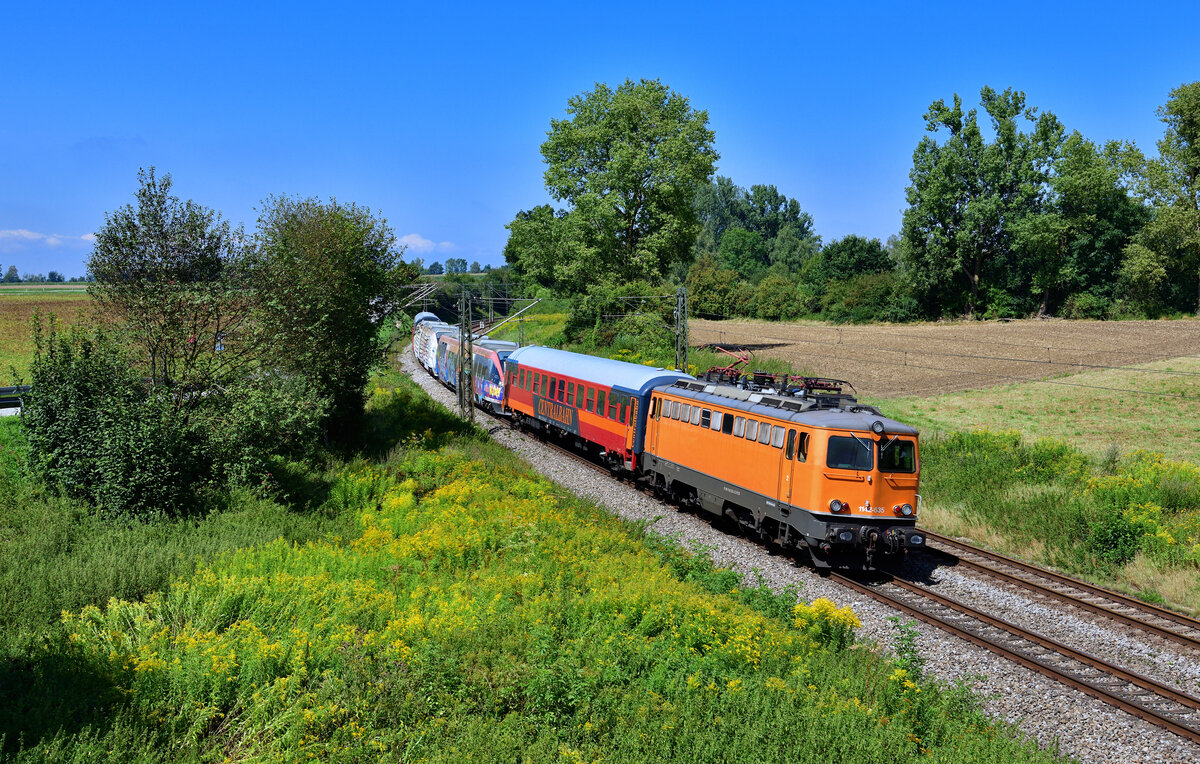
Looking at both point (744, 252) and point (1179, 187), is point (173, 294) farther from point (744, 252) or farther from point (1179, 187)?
point (744, 252)

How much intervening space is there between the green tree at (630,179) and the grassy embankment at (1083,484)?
62.7 ft

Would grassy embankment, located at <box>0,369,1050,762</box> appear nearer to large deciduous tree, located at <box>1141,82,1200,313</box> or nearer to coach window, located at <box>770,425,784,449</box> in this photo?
coach window, located at <box>770,425,784,449</box>

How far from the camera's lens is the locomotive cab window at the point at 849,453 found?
14.0 metres

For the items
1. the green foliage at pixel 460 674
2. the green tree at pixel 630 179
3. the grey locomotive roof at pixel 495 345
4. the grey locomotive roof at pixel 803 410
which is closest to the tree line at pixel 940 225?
the green tree at pixel 630 179

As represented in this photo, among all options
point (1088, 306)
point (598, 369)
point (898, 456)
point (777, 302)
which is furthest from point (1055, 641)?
point (777, 302)

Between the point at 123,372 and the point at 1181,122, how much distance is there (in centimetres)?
6517

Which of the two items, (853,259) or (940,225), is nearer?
(940,225)

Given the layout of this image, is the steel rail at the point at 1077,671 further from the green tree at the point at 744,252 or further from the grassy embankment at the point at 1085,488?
the green tree at the point at 744,252

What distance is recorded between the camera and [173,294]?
599 inches

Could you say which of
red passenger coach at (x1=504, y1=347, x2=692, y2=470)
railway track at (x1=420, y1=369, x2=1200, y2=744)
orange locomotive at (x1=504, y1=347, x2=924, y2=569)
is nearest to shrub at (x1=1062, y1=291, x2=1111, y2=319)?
red passenger coach at (x1=504, y1=347, x2=692, y2=470)

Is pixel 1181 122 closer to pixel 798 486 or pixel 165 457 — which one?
pixel 798 486

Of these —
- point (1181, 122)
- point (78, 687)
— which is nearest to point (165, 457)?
point (78, 687)

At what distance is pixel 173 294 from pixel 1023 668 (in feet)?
54.0

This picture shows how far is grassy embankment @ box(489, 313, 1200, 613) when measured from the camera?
1512cm
